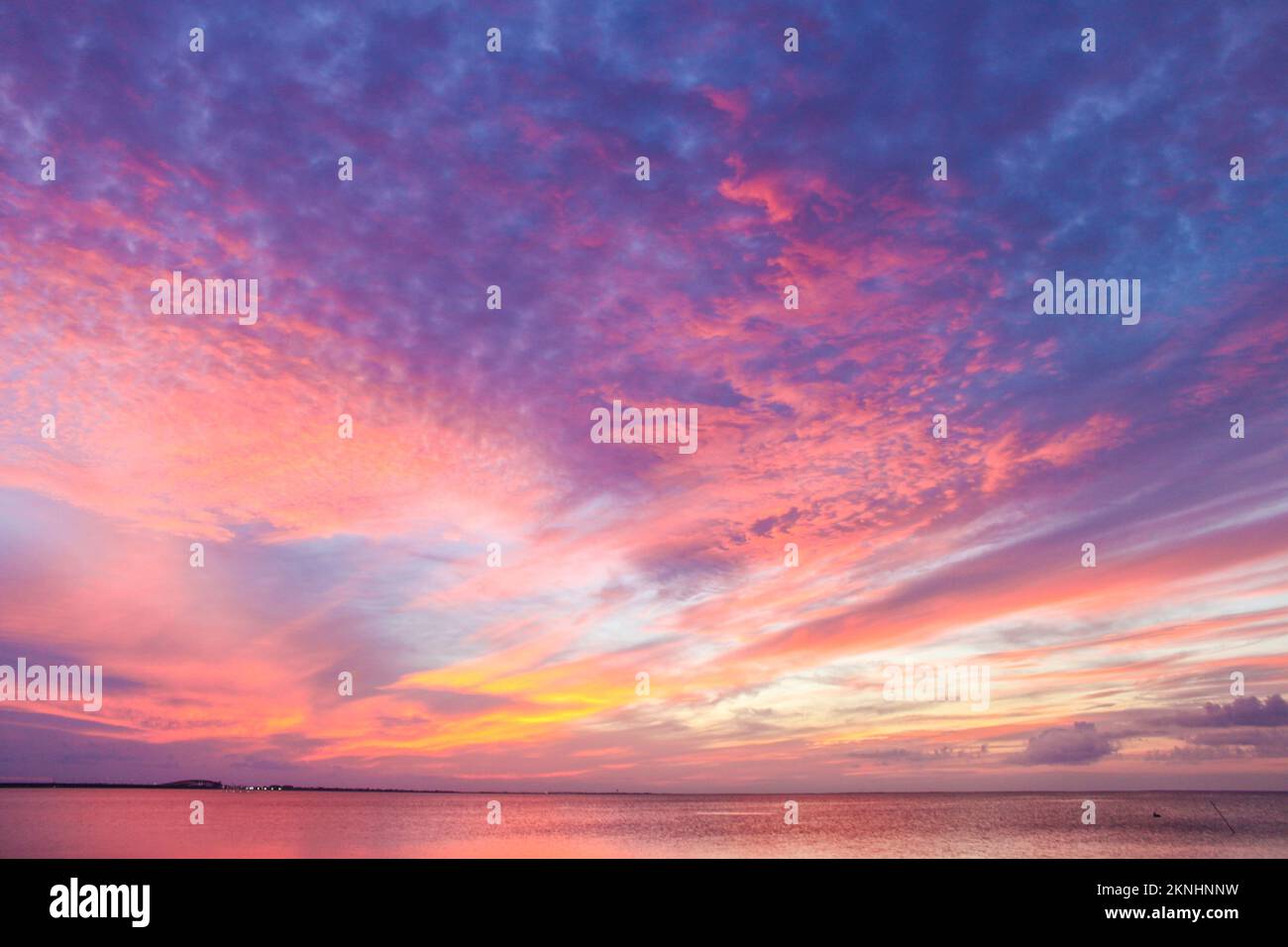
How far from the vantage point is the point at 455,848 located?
68.4 metres
